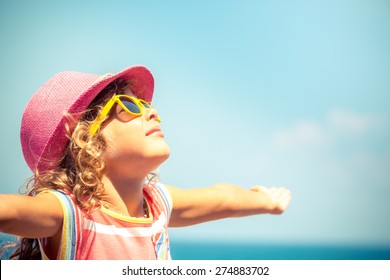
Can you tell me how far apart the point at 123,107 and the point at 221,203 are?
811 mm

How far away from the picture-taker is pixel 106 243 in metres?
1.94

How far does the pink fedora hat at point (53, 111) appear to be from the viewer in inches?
79.1

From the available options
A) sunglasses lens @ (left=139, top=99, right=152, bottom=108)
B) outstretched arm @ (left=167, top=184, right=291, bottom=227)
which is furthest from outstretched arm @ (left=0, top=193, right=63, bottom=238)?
outstretched arm @ (left=167, top=184, right=291, bottom=227)

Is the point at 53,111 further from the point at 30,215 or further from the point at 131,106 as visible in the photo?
the point at 30,215

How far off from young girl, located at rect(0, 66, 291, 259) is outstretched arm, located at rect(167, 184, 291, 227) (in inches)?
8.0

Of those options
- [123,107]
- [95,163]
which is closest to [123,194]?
[95,163]

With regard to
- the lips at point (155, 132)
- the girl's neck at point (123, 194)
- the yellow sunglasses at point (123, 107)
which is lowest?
the girl's neck at point (123, 194)

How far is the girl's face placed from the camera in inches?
80.0

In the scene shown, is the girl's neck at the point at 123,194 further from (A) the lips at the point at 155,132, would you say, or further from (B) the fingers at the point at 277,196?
(B) the fingers at the point at 277,196

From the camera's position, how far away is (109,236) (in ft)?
6.37

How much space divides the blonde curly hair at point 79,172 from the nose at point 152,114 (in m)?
0.20

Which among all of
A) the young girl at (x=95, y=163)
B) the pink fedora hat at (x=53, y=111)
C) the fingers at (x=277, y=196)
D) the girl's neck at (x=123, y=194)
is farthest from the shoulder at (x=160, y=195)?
the fingers at (x=277, y=196)
